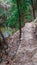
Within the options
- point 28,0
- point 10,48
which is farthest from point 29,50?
point 28,0

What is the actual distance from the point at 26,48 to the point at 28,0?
6.55m

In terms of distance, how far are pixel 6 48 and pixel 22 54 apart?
4.08 meters

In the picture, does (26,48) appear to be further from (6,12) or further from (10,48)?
(6,12)

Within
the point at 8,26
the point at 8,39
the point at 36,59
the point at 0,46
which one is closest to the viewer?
the point at 36,59

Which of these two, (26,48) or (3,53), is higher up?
(26,48)

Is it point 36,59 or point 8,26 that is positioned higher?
point 36,59

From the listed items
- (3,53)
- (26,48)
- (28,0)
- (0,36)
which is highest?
(28,0)

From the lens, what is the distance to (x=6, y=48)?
37.1 feet

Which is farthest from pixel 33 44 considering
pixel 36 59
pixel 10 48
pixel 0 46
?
pixel 0 46

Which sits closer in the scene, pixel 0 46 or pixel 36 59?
pixel 36 59

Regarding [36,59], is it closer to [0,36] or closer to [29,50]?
[29,50]

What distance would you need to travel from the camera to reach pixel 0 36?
1173cm

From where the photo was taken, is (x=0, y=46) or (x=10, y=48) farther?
(x=0, y=46)

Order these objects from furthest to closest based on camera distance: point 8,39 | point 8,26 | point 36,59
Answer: point 8,26 < point 8,39 < point 36,59
